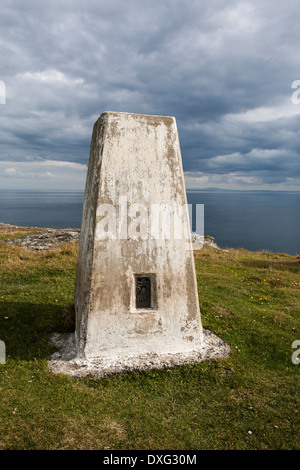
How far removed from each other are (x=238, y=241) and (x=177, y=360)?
262 ft

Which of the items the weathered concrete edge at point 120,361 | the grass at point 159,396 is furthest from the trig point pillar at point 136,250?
the grass at point 159,396

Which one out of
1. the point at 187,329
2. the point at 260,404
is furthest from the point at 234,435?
the point at 187,329

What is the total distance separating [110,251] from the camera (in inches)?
252

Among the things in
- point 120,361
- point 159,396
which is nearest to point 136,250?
point 120,361

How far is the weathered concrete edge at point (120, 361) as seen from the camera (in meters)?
6.25

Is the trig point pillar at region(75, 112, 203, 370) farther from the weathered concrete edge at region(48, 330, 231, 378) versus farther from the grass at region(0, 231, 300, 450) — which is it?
the grass at region(0, 231, 300, 450)

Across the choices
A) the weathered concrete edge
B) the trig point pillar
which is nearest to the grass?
the weathered concrete edge

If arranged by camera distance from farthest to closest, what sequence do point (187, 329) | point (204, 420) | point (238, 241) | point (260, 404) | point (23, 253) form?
1. point (238, 241)
2. point (23, 253)
3. point (187, 329)
4. point (260, 404)
5. point (204, 420)

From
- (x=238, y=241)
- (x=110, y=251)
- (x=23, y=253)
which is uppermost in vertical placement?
(x=110, y=251)

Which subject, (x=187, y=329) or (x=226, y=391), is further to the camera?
(x=187, y=329)

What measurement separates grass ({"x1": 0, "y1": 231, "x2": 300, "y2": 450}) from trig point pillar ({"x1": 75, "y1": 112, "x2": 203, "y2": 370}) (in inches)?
30.8

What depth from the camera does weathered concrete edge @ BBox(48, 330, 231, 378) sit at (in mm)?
6246
